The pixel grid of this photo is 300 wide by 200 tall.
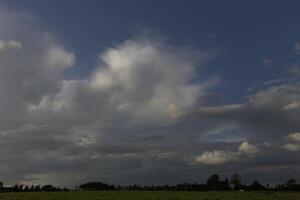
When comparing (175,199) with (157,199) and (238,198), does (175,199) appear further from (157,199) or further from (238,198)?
(238,198)

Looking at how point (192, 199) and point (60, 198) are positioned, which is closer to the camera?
point (192, 199)

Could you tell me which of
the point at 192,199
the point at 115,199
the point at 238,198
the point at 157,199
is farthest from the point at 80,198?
the point at 238,198

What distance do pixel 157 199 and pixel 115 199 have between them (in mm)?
9200

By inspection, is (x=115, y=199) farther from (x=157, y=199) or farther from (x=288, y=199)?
(x=288, y=199)

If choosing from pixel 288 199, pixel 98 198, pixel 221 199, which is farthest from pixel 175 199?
pixel 288 199

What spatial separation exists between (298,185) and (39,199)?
13243cm

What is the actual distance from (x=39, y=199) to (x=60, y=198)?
21.7ft

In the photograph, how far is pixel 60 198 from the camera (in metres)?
104

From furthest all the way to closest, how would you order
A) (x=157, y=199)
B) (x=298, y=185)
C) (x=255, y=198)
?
(x=298, y=185) → (x=255, y=198) → (x=157, y=199)

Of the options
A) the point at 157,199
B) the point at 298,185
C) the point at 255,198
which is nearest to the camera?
the point at 157,199

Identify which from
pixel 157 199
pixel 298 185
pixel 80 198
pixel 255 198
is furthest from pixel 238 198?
pixel 298 185

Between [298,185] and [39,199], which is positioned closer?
[39,199]

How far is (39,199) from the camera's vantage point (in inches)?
3883

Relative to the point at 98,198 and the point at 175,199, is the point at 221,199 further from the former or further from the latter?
the point at 98,198
